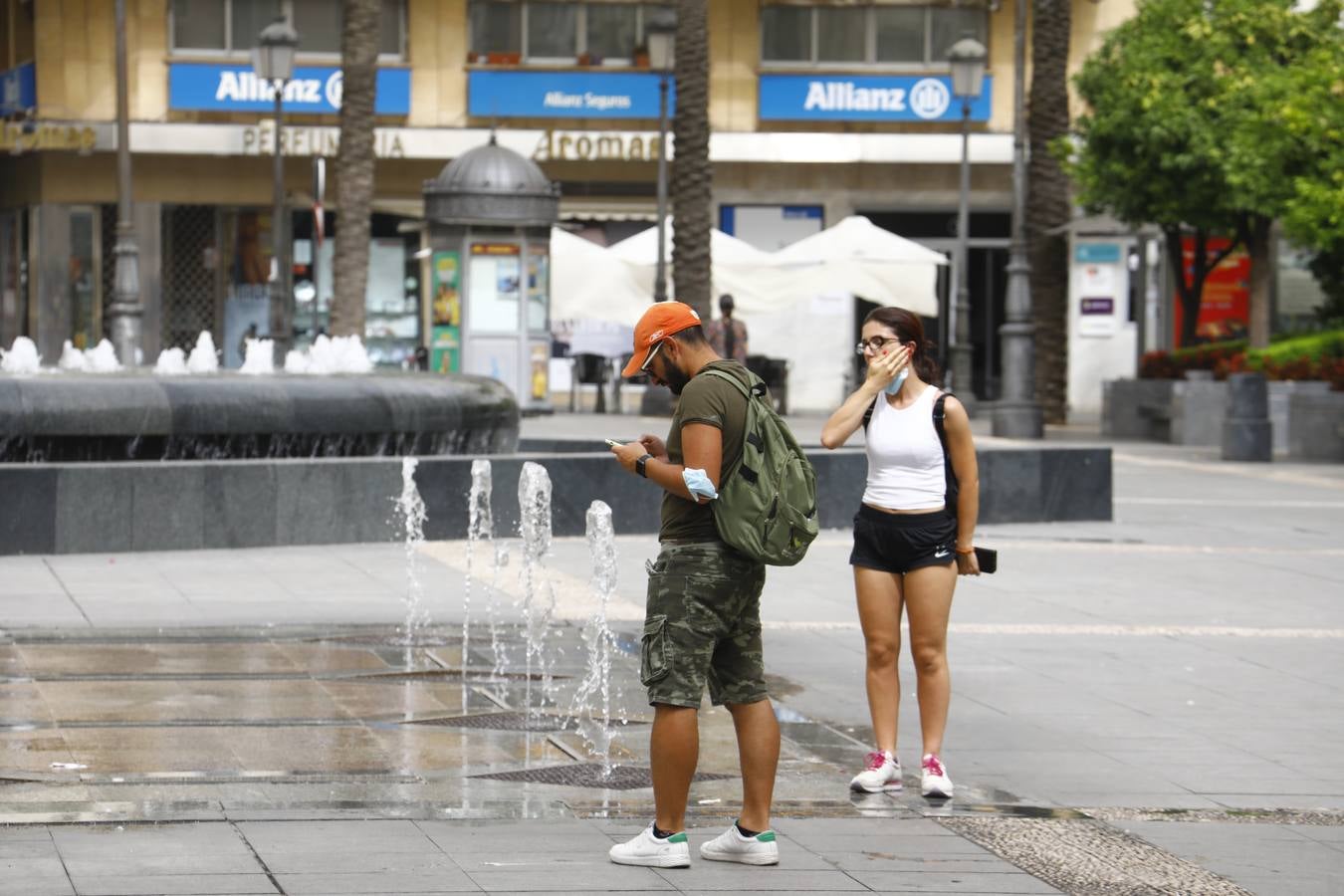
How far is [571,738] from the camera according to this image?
323 inches

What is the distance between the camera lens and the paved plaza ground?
243 inches

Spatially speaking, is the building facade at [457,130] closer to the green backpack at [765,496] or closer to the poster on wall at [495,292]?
the poster on wall at [495,292]

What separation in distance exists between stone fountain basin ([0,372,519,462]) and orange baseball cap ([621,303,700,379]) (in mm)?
9319

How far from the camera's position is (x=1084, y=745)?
27.1ft

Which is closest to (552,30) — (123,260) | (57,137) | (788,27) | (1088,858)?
(788,27)

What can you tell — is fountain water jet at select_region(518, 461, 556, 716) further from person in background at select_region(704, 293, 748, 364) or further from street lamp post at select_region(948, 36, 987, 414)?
street lamp post at select_region(948, 36, 987, 414)

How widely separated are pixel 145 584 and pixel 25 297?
2825 centimetres

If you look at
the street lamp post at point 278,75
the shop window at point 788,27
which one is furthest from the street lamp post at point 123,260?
the shop window at point 788,27

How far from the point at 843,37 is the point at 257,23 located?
975 cm

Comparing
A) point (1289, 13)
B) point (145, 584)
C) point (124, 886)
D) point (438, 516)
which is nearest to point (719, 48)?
point (1289, 13)

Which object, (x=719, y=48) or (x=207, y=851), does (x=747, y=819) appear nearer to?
(x=207, y=851)

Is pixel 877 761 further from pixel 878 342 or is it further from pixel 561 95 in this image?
pixel 561 95

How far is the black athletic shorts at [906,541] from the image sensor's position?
7.52 meters

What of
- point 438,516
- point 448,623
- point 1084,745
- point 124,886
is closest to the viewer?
point 124,886
